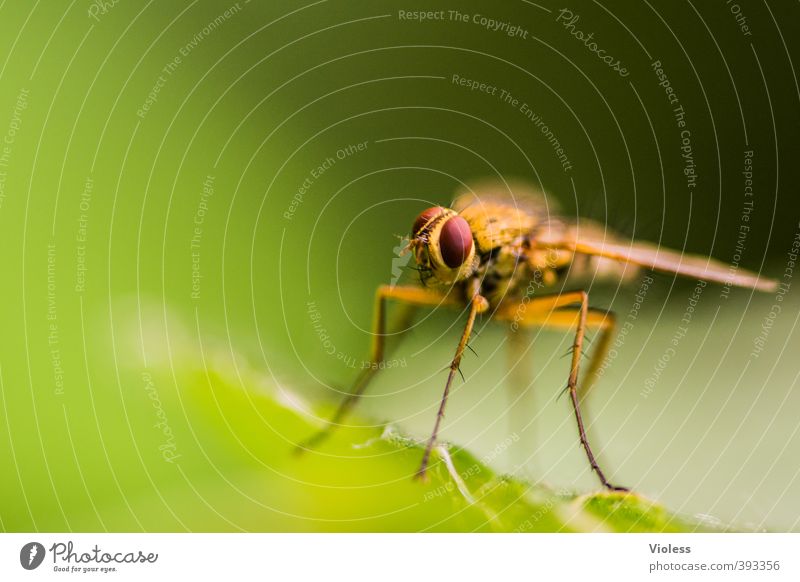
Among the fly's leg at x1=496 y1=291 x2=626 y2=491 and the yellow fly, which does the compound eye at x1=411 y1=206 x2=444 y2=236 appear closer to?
the yellow fly

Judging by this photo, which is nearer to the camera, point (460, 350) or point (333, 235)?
point (460, 350)

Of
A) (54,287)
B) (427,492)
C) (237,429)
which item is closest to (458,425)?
(427,492)

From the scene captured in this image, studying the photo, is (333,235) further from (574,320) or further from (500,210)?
(574,320)

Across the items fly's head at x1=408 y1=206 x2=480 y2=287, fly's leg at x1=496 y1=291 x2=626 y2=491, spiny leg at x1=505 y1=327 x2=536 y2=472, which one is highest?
fly's head at x1=408 y1=206 x2=480 y2=287

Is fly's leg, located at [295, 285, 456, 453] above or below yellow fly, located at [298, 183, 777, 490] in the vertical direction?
below
